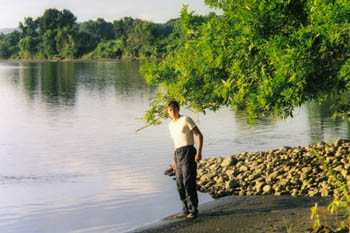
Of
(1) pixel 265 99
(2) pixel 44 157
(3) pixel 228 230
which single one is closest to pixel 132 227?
(3) pixel 228 230

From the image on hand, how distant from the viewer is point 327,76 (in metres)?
14.1

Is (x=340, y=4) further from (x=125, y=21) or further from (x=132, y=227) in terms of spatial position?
(x=125, y=21)

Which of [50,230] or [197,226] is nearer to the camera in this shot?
[197,226]

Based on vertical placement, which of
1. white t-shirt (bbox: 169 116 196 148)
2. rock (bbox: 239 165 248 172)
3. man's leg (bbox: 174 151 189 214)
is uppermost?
white t-shirt (bbox: 169 116 196 148)

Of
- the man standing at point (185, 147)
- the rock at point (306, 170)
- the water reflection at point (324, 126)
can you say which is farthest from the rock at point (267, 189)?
the water reflection at point (324, 126)

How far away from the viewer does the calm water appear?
1424cm

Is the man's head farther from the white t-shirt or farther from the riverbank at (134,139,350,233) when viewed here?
the riverbank at (134,139,350,233)

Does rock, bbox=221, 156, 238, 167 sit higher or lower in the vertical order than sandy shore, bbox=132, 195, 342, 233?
higher

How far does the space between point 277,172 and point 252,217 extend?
13.8 feet

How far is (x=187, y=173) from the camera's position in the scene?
11023 millimetres

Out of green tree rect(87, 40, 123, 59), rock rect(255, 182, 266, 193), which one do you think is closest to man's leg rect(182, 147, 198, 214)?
rock rect(255, 182, 266, 193)

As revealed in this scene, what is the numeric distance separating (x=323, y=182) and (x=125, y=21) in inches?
6788

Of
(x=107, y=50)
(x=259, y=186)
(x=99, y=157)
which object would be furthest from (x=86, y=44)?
(x=259, y=186)

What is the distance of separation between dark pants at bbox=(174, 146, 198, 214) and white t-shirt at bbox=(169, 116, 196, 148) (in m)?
0.12
